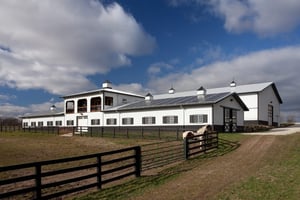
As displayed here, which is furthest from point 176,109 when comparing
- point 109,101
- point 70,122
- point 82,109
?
point 70,122

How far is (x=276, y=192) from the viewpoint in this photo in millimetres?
8633

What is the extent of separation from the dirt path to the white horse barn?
604 inches

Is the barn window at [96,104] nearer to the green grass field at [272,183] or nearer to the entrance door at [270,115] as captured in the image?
the entrance door at [270,115]

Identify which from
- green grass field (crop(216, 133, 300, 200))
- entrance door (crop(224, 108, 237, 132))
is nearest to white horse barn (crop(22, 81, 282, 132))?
entrance door (crop(224, 108, 237, 132))

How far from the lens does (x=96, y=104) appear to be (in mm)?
48094

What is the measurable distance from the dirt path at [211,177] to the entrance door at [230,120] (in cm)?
1601

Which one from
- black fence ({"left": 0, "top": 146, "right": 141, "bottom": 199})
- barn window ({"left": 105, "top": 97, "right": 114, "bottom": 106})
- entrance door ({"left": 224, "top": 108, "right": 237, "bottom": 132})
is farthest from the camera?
barn window ({"left": 105, "top": 97, "right": 114, "bottom": 106})

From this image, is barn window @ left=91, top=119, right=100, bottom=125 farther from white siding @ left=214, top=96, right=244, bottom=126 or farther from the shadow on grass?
the shadow on grass

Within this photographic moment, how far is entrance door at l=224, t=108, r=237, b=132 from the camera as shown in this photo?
111 ft

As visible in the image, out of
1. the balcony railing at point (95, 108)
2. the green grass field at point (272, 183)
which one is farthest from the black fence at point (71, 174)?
the balcony railing at point (95, 108)

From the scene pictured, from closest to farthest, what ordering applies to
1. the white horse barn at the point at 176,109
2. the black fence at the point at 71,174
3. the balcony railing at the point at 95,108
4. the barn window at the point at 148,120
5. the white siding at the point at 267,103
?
1. the black fence at the point at 71,174
2. the white horse barn at the point at 176,109
3. the barn window at the point at 148,120
4. the white siding at the point at 267,103
5. the balcony railing at the point at 95,108

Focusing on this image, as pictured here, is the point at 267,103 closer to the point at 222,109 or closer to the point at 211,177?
the point at 222,109

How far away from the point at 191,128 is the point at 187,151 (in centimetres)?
1722

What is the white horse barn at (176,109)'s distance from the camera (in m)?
33.3
